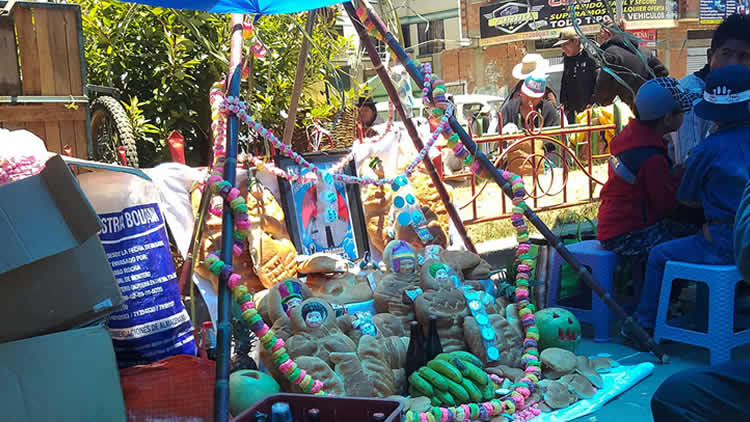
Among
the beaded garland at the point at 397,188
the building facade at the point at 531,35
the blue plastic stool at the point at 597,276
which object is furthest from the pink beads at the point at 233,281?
the building facade at the point at 531,35

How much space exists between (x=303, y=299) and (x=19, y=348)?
5.40 ft

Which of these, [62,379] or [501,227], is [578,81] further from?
[62,379]

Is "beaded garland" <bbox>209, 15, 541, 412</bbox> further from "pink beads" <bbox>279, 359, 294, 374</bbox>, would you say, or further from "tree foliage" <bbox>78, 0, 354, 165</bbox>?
"tree foliage" <bbox>78, 0, 354, 165</bbox>

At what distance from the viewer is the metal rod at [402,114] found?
4025 mm

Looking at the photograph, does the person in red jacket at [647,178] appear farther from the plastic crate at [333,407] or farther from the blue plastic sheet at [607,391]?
the plastic crate at [333,407]

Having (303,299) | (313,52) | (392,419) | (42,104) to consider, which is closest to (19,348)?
(392,419)

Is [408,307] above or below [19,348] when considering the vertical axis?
below

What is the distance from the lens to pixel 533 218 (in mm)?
3832

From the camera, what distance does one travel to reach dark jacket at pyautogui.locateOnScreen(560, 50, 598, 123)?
8734mm

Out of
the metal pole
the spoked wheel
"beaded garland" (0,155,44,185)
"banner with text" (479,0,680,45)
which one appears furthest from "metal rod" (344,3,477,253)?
"banner with text" (479,0,680,45)

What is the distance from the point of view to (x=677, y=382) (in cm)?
191

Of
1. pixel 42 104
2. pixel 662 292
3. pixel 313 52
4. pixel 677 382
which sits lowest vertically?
pixel 662 292

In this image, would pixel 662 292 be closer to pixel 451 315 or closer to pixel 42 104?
pixel 451 315

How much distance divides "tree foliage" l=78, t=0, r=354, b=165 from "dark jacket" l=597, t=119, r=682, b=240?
203 centimetres
